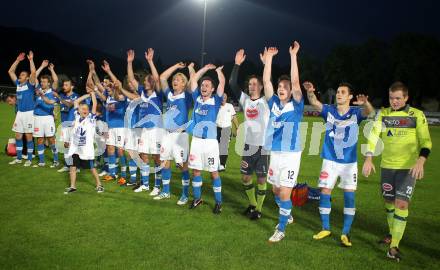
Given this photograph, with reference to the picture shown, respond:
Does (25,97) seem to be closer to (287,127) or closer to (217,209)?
(217,209)

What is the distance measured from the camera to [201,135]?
25.1 feet

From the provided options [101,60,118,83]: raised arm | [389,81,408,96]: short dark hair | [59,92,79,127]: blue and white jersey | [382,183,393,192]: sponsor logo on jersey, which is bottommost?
[382,183,393,192]: sponsor logo on jersey

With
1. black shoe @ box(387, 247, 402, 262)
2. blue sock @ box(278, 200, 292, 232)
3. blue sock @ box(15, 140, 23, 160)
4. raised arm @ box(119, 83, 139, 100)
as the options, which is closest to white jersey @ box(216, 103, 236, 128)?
raised arm @ box(119, 83, 139, 100)

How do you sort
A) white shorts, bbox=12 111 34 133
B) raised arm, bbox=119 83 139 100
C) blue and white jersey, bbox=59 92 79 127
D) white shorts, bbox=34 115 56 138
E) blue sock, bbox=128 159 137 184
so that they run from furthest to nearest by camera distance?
white shorts, bbox=12 111 34 133 < white shorts, bbox=34 115 56 138 < blue and white jersey, bbox=59 92 79 127 < blue sock, bbox=128 159 137 184 < raised arm, bbox=119 83 139 100

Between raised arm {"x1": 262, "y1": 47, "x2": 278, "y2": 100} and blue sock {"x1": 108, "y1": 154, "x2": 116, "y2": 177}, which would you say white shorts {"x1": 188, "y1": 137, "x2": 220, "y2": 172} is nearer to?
raised arm {"x1": 262, "y1": 47, "x2": 278, "y2": 100}

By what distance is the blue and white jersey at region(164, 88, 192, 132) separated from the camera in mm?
8148

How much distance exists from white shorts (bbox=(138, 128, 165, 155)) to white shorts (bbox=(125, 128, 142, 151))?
0.48 m

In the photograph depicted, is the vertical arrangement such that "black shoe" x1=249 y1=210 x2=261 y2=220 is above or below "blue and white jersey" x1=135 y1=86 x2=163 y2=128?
below

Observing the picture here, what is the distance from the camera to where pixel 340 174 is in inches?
246

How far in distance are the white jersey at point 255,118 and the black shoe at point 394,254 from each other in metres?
2.97

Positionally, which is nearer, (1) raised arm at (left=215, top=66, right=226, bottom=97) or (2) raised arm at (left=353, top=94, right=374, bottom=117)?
(2) raised arm at (left=353, top=94, right=374, bottom=117)

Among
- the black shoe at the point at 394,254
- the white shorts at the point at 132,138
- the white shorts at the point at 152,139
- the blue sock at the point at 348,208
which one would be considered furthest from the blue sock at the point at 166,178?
the black shoe at the point at 394,254

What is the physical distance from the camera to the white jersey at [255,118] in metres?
7.44

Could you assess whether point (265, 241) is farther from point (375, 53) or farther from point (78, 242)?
point (375, 53)
